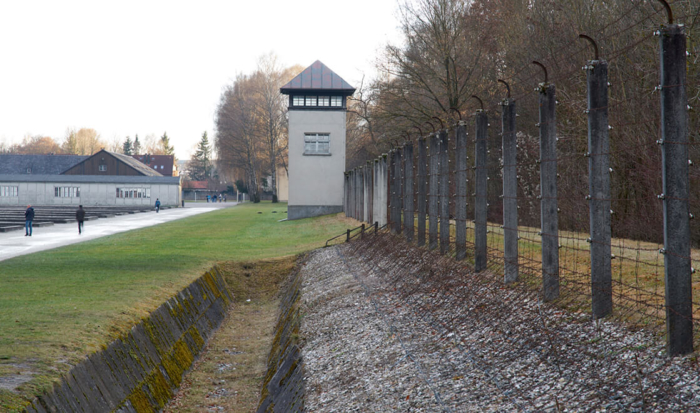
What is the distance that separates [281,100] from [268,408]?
64.3 m

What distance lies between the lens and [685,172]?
467 centimetres

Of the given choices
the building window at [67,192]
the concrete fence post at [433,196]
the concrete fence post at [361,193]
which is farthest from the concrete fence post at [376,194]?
the building window at [67,192]

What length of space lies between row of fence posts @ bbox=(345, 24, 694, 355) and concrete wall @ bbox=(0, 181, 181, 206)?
6161cm

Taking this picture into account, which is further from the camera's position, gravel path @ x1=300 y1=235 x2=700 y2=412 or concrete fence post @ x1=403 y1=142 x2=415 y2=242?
concrete fence post @ x1=403 y1=142 x2=415 y2=242

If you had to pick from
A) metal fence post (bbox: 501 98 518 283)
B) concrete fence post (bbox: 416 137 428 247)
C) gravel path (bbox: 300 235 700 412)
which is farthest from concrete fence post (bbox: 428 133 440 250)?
metal fence post (bbox: 501 98 518 283)

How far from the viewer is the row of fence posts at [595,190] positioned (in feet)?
15.2

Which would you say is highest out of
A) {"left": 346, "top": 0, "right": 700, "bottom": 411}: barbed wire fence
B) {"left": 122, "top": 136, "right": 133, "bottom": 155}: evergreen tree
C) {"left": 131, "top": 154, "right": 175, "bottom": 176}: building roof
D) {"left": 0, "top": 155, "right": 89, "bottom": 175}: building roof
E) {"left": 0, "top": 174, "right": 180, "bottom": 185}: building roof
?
{"left": 122, "top": 136, "right": 133, "bottom": 155}: evergreen tree

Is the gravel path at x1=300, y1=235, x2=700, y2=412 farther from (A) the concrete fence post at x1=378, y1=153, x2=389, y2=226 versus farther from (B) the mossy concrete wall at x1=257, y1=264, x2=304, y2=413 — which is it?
(A) the concrete fence post at x1=378, y1=153, x2=389, y2=226

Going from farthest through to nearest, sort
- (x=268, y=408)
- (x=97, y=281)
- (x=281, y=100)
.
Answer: (x=281, y=100), (x=97, y=281), (x=268, y=408)

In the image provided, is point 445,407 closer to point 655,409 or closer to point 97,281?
point 655,409

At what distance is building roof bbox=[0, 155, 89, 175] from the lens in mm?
88938

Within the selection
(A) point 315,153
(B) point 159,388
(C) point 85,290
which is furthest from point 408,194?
(A) point 315,153

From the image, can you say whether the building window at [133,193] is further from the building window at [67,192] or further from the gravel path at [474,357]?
the gravel path at [474,357]

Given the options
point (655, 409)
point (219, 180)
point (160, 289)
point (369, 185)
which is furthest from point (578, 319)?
point (219, 180)
